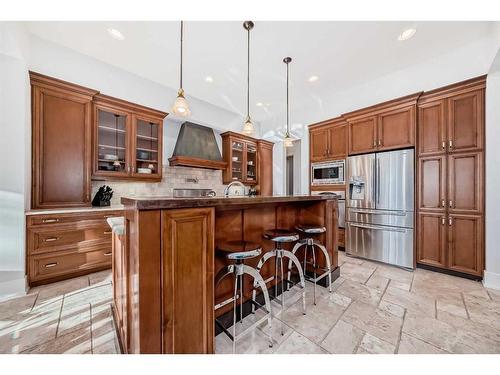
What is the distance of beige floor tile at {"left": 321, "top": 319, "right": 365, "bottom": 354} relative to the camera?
1420 mm

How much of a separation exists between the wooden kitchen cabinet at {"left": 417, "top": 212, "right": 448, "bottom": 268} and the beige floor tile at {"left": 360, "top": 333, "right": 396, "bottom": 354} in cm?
203

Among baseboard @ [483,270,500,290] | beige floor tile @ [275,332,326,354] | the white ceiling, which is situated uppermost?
the white ceiling

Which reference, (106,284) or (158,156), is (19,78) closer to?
(158,156)

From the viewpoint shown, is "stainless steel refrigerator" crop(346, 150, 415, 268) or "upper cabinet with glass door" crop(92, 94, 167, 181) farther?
"upper cabinet with glass door" crop(92, 94, 167, 181)

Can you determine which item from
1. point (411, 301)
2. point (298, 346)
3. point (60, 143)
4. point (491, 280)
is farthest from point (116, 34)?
point (491, 280)

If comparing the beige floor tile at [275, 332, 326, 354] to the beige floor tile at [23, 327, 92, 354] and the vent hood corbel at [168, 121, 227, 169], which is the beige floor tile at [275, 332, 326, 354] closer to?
the beige floor tile at [23, 327, 92, 354]

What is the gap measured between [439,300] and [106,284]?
3.68 meters

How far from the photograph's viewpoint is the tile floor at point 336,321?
56.9 inches

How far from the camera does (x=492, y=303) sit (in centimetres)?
203

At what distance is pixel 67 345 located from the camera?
1457 millimetres

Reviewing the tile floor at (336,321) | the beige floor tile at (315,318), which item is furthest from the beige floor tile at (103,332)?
the beige floor tile at (315,318)

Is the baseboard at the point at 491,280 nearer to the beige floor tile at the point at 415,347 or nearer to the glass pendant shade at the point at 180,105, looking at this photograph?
the beige floor tile at the point at 415,347

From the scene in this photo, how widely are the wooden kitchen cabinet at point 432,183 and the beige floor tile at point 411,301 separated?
1300 mm

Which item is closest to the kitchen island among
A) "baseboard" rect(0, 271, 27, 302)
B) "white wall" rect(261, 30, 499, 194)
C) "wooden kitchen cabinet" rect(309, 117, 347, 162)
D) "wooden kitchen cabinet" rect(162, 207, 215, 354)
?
"wooden kitchen cabinet" rect(162, 207, 215, 354)
